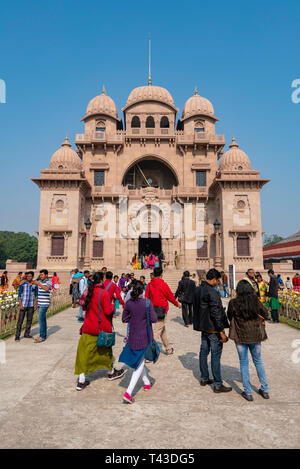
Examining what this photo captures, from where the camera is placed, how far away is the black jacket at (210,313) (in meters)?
4.55

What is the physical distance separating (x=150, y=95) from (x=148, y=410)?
31846mm

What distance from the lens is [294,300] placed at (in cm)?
1109

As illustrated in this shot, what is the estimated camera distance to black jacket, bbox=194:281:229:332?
4547 millimetres

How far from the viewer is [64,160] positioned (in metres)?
26.5

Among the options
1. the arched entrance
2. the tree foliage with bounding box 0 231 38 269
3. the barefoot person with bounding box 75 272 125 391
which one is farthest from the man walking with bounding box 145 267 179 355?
the tree foliage with bounding box 0 231 38 269

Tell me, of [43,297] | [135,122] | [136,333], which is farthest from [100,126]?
[136,333]

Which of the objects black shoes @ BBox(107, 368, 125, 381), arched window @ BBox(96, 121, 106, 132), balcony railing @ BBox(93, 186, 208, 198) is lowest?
black shoes @ BBox(107, 368, 125, 381)

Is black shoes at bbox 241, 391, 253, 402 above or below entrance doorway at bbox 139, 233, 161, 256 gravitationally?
below

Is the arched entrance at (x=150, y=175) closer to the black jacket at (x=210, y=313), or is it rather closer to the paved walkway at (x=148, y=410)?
the paved walkway at (x=148, y=410)

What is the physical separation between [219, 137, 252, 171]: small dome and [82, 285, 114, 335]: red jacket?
2414 centimetres

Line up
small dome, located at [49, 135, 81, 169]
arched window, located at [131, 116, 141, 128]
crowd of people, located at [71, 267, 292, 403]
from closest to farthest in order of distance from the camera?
crowd of people, located at [71, 267, 292, 403], small dome, located at [49, 135, 81, 169], arched window, located at [131, 116, 141, 128]

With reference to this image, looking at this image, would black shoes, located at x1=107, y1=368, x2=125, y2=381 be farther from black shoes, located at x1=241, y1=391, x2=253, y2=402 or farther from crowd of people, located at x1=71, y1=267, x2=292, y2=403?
black shoes, located at x1=241, y1=391, x2=253, y2=402

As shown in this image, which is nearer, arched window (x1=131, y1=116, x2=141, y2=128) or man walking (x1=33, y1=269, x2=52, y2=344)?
man walking (x1=33, y1=269, x2=52, y2=344)

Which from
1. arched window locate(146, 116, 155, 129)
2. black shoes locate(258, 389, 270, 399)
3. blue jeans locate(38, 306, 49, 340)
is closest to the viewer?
black shoes locate(258, 389, 270, 399)
